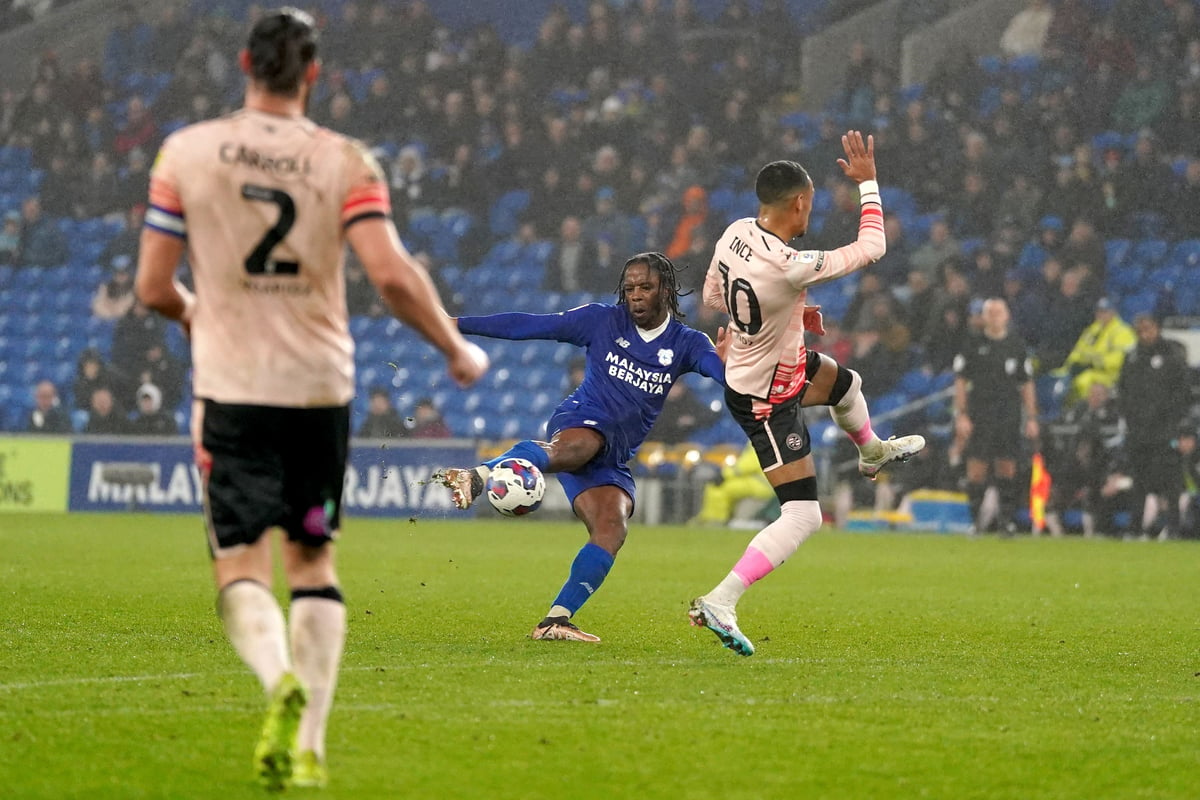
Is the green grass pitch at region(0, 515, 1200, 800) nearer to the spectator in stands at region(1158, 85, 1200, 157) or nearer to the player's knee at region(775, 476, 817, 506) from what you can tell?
the player's knee at region(775, 476, 817, 506)

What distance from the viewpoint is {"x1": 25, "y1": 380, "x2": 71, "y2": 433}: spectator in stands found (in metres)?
21.5

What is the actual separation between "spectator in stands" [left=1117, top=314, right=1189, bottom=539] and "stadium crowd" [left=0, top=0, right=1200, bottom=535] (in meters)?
0.04

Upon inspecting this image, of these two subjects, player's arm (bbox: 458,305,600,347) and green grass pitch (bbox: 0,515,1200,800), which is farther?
player's arm (bbox: 458,305,600,347)

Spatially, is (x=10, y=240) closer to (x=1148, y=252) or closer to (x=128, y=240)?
(x=128, y=240)

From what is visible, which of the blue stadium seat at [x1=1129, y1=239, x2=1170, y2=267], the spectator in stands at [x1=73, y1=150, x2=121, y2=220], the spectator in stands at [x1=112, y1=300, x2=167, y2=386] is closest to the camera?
the blue stadium seat at [x1=1129, y1=239, x2=1170, y2=267]

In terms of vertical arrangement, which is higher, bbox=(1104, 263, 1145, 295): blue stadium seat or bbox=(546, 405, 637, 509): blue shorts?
bbox=(1104, 263, 1145, 295): blue stadium seat

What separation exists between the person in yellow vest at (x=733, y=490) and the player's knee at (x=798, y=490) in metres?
11.2

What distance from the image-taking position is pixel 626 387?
26.7ft

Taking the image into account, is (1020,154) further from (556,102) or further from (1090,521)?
(556,102)

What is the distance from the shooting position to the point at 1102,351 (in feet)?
59.5

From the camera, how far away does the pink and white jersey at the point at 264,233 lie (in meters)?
4.18

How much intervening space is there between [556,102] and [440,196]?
2300mm

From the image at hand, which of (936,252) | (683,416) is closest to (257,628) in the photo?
(683,416)

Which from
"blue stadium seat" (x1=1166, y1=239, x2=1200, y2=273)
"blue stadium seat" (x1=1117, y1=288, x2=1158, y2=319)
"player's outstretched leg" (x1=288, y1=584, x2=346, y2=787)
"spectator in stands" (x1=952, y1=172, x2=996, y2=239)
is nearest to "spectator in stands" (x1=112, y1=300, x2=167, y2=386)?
"spectator in stands" (x1=952, y1=172, x2=996, y2=239)
